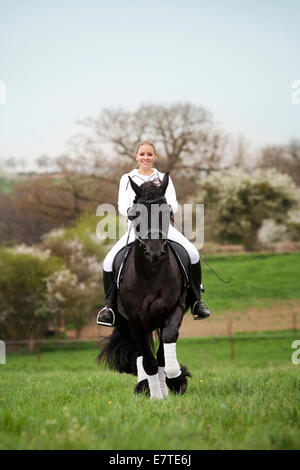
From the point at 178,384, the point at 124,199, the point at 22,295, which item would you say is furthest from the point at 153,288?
the point at 22,295

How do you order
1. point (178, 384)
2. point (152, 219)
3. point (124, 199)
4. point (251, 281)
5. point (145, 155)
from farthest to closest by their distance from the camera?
1. point (251, 281)
2. point (145, 155)
3. point (124, 199)
4. point (178, 384)
5. point (152, 219)

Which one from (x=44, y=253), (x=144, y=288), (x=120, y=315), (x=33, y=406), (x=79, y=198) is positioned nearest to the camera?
(x=33, y=406)

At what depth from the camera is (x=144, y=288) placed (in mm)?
6652

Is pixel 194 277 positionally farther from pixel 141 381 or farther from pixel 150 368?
pixel 141 381

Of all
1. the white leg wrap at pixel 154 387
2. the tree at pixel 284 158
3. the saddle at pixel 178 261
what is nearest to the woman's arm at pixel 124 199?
the saddle at pixel 178 261

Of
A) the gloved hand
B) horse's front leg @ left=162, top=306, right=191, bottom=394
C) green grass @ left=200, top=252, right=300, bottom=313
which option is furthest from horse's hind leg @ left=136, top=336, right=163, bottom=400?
green grass @ left=200, top=252, right=300, bottom=313

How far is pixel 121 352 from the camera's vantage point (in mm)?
8406

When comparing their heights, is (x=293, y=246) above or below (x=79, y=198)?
below

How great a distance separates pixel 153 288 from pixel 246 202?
41.8m

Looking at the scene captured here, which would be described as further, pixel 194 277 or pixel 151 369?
pixel 194 277

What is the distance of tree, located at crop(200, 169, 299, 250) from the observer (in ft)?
150

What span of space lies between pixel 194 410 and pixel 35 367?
1939cm

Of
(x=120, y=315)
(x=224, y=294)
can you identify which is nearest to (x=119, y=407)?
(x=120, y=315)

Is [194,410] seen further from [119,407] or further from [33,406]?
[33,406]
